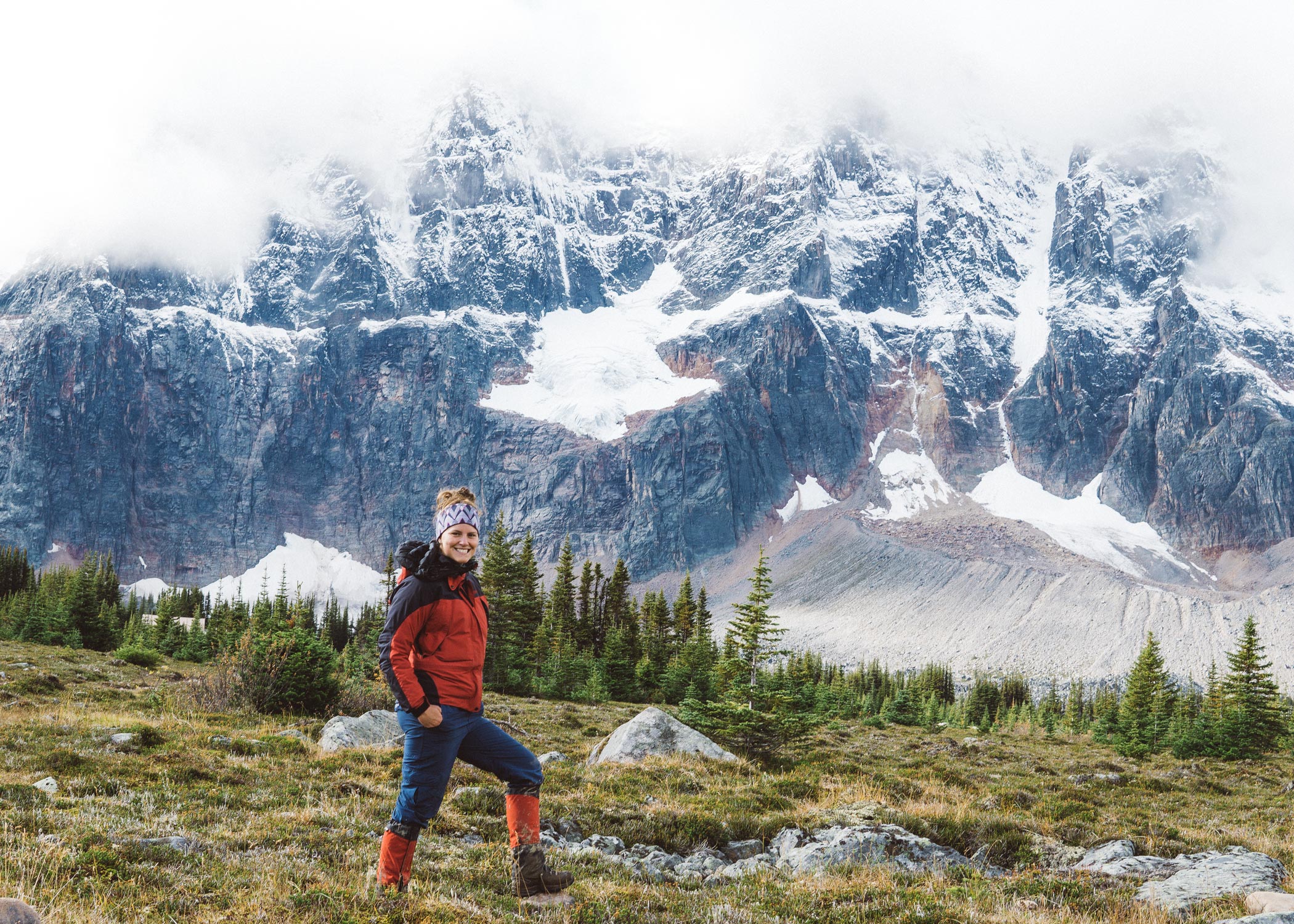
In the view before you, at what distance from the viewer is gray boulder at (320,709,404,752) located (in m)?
14.9

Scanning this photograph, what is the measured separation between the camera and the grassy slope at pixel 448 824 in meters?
6.17

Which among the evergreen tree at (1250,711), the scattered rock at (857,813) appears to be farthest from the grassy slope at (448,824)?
the evergreen tree at (1250,711)

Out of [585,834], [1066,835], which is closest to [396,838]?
[585,834]

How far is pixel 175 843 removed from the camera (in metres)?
7.46

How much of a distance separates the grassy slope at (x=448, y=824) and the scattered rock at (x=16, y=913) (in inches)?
24.1

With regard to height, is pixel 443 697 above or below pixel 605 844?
above

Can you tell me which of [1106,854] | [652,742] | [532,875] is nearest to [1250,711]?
[1106,854]

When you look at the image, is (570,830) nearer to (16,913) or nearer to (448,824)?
(448,824)

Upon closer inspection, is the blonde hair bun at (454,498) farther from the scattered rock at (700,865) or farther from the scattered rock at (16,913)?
the scattered rock at (700,865)

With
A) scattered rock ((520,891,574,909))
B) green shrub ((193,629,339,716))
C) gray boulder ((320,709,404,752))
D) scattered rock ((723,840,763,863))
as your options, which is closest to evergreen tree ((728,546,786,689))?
gray boulder ((320,709,404,752))

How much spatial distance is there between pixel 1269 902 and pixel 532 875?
265 inches

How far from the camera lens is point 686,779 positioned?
1430cm

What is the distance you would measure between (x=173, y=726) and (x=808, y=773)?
1311cm

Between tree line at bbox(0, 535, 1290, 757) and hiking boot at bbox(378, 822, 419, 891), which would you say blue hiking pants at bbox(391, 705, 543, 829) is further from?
tree line at bbox(0, 535, 1290, 757)
